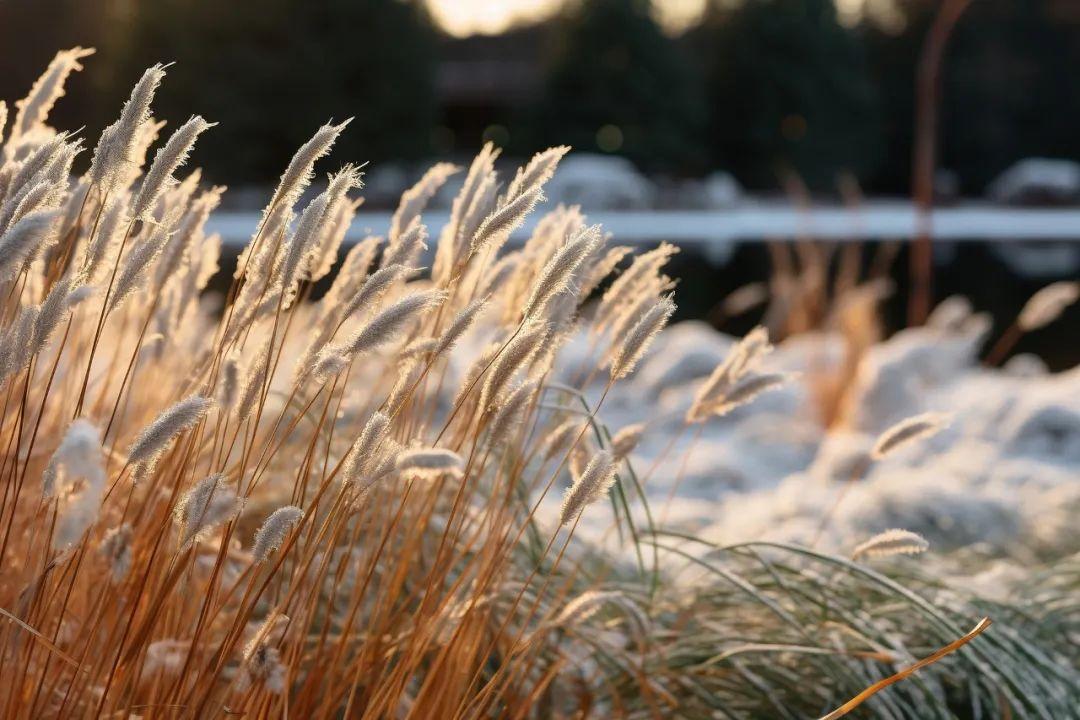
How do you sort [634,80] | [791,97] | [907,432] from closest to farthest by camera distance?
[907,432]
[634,80]
[791,97]

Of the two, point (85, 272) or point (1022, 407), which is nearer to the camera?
point (85, 272)

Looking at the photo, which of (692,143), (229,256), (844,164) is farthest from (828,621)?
(844,164)

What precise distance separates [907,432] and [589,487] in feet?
1.54

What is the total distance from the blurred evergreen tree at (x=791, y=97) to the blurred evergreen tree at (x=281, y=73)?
6.23m

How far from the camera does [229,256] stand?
37.7 feet

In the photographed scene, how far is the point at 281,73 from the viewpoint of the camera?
16.5 metres

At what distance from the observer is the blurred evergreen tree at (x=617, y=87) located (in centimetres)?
1858

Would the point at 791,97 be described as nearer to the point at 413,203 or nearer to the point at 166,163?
the point at 413,203

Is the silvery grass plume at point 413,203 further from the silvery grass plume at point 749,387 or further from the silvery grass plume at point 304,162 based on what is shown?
the silvery grass plume at point 749,387

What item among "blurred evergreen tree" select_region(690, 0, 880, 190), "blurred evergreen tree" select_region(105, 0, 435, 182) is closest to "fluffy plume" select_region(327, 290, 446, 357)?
"blurred evergreen tree" select_region(105, 0, 435, 182)

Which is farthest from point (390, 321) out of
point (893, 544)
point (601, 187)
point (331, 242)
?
point (601, 187)

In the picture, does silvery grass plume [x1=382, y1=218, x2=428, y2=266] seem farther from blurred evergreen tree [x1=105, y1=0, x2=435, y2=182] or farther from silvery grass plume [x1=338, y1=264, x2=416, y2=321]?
blurred evergreen tree [x1=105, y1=0, x2=435, y2=182]

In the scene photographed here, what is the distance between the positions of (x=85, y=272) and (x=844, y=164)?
2111 cm

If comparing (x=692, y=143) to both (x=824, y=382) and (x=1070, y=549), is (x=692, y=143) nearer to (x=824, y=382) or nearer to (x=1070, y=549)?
(x=824, y=382)
